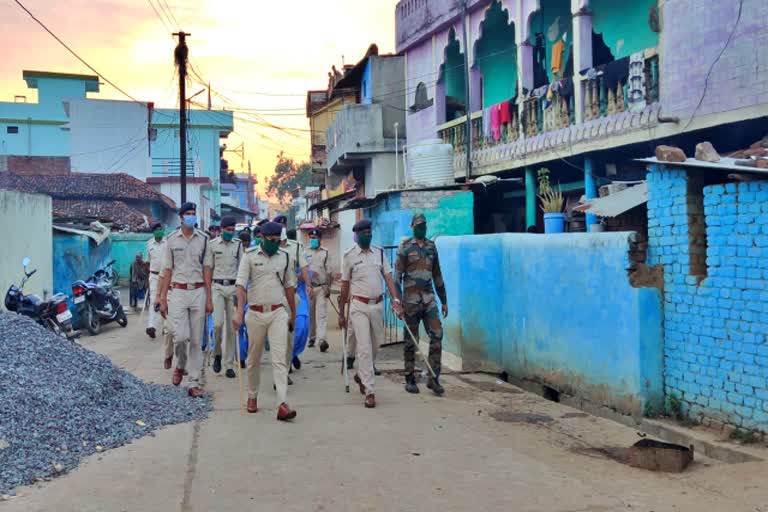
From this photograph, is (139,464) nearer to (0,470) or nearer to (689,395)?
(0,470)

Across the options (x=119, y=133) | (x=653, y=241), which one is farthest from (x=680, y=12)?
(x=119, y=133)

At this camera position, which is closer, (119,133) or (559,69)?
(559,69)

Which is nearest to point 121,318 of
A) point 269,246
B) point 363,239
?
point 363,239

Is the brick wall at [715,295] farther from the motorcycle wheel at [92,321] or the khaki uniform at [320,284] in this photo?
the motorcycle wheel at [92,321]

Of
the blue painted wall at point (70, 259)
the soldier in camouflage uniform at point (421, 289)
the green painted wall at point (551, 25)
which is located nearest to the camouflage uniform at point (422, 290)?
the soldier in camouflage uniform at point (421, 289)

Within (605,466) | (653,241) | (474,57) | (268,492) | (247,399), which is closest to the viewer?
(268,492)

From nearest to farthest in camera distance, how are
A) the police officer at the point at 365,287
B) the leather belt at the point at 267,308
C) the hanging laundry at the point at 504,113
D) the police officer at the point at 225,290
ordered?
the leather belt at the point at 267,308 < the police officer at the point at 365,287 < the police officer at the point at 225,290 < the hanging laundry at the point at 504,113

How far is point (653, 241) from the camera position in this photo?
23.0ft

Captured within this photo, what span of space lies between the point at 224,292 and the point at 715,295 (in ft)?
19.8

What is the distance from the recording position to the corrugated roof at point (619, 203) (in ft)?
27.4

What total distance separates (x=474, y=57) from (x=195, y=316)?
11.7 m

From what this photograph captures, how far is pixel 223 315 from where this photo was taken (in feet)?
33.0

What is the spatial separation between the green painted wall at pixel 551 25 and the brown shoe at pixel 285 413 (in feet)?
37.8

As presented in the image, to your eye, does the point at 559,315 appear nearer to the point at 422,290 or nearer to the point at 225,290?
the point at 422,290
